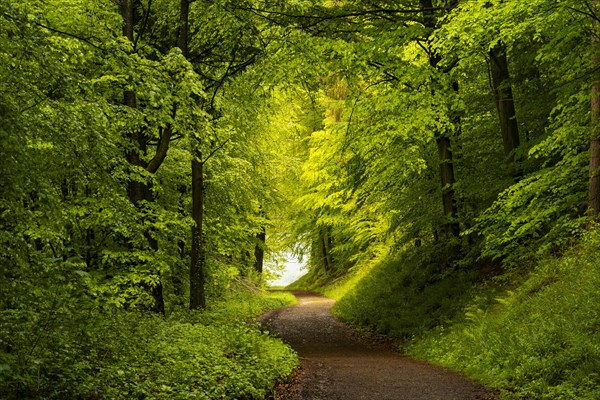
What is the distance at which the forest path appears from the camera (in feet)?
26.3

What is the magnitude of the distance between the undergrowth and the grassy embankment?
399 centimetres

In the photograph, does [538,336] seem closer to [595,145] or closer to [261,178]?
[595,145]

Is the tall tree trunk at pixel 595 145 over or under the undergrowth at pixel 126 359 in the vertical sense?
over

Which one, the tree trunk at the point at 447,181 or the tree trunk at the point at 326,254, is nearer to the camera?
the tree trunk at the point at 447,181

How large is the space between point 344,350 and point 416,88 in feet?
25.0

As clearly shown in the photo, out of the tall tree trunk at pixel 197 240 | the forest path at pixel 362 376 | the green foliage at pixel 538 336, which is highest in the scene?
the tall tree trunk at pixel 197 240

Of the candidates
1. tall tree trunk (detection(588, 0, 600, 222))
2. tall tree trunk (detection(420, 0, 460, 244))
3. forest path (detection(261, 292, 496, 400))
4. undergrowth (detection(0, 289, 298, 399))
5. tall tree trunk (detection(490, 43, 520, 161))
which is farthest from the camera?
tall tree trunk (detection(420, 0, 460, 244))

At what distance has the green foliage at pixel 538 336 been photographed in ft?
23.6

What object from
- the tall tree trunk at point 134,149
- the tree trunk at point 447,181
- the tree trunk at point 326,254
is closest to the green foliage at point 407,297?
the tree trunk at point 447,181

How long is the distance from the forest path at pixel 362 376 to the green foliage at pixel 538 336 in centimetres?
54

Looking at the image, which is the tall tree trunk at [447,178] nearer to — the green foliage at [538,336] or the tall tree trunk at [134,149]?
the green foliage at [538,336]

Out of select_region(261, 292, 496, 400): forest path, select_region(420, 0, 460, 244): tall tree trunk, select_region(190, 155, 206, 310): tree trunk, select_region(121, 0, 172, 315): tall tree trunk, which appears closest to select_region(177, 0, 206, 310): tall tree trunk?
select_region(190, 155, 206, 310): tree trunk

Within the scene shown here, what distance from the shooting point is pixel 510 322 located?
1025 cm

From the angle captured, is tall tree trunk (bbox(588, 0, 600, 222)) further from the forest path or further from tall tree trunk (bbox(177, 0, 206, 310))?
tall tree trunk (bbox(177, 0, 206, 310))
